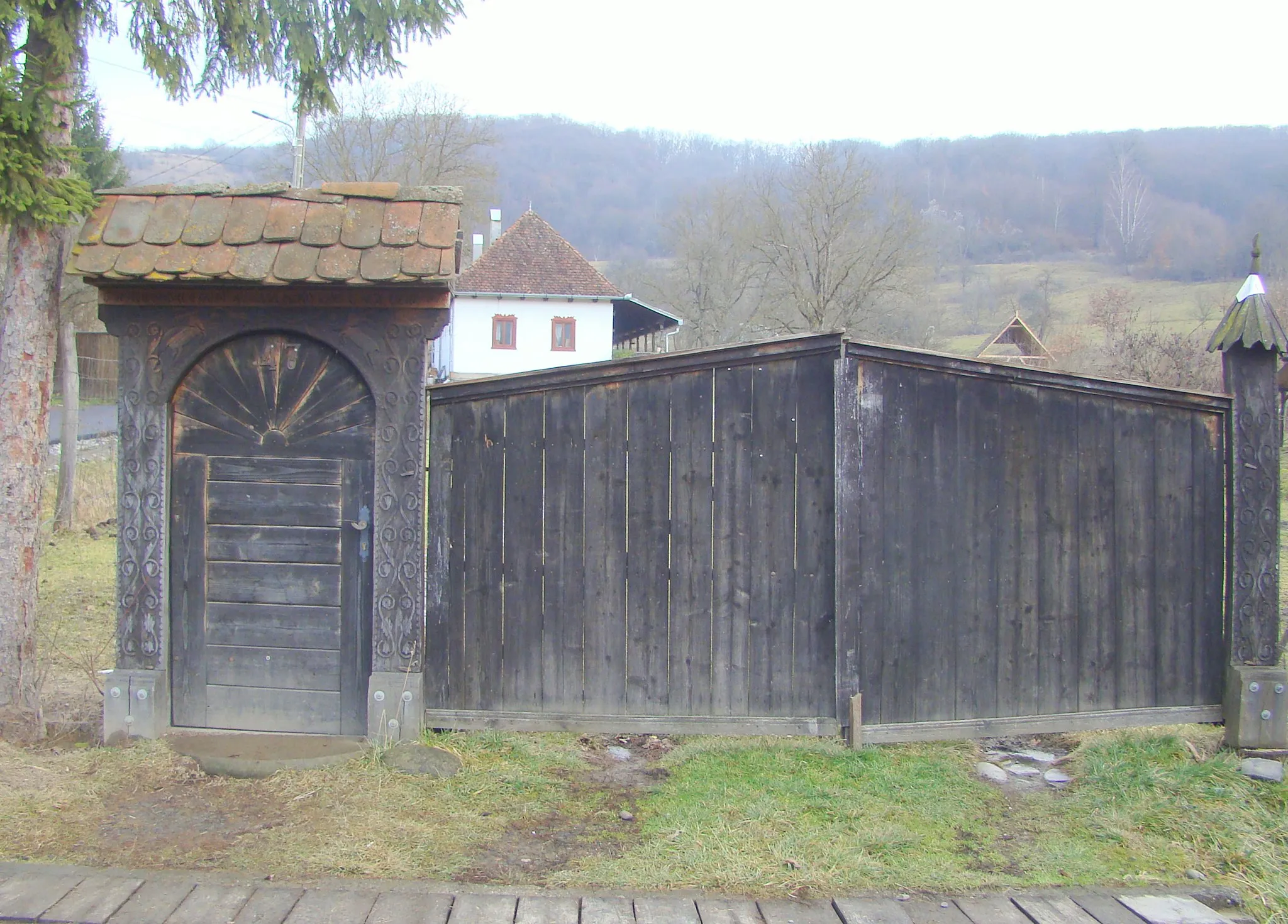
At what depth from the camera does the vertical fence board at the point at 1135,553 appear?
5832 millimetres

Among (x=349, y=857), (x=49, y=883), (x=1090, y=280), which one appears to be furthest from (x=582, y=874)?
(x=1090, y=280)

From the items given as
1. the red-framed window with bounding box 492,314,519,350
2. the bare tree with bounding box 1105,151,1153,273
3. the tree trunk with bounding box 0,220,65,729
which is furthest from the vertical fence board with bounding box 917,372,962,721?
the bare tree with bounding box 1105,151,1153,273

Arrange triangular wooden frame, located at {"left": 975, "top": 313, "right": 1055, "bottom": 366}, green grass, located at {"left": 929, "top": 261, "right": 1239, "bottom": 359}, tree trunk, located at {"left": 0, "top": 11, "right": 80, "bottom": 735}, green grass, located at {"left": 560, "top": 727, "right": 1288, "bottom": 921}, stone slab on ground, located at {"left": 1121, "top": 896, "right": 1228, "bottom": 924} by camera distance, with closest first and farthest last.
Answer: stone slab on ground, located at {"left": 1121, "top": 896, "right": 1228, "bottom": 924}, green grass, located at {"left": 560, "top": 727, "right": 1288, "bottom": 921}, tree trunk, located at {"left": 0, "top": 11, "right": 80, "bottom": 735}, triangular wooden frame, located at {"left": 975, "top": 313, "right": 1055, "bottom": 366}, green grass, located at {"left": 929, "top": 261, "right": 1239, "bottom": 359}

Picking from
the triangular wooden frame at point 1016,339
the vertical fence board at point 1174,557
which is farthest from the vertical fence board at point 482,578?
the triangular wooden frame at point 1016,339

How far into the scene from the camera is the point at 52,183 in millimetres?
5191

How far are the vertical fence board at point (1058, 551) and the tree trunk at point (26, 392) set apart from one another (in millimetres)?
5858

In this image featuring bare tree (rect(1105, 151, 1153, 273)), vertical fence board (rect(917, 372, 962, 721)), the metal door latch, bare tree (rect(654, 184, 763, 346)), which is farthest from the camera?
bare tree (rect(1105, 151, 1153, 273))

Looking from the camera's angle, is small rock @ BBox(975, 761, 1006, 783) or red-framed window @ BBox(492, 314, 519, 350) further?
red-framed window @ BBox(492, 314, 519, 350)

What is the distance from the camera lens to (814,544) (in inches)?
221

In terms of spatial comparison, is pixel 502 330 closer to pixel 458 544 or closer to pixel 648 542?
pixel 458 544

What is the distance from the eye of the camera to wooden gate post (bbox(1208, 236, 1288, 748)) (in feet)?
18.5

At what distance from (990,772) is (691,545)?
6.84ft

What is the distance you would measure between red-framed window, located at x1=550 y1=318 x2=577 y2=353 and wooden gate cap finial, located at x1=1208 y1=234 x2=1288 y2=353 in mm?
36582

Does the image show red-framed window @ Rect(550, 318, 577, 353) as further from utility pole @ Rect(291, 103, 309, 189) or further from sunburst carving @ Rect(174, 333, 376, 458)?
sunburst carving @ Rect(174, 333, 376, 458)
